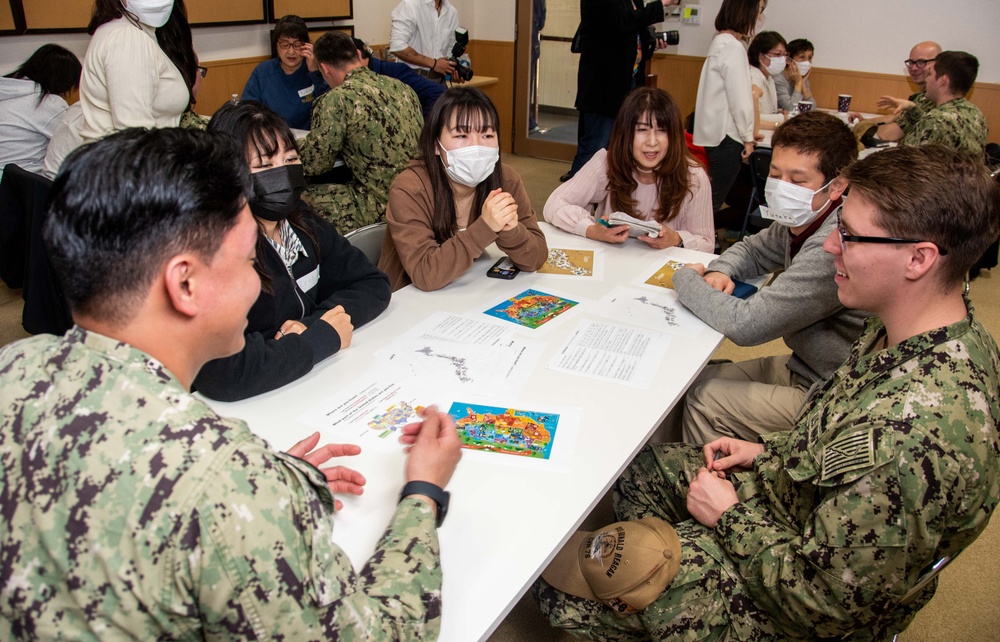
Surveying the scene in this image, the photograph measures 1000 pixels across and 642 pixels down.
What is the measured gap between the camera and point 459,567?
105 cm

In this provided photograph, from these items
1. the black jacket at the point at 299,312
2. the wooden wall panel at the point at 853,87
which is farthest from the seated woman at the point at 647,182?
the wooden wall panel at the point at 853,87

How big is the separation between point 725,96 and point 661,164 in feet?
5.81

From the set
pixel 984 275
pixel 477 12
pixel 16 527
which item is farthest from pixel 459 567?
pixel 477 12

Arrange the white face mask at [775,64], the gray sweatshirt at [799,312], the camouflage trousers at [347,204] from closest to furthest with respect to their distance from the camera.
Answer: the gray sweatshirt at [799,312] → the camouflage trousers at [347,204] → the white face mask at [775,64]

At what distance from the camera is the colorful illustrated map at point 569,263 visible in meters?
2.26

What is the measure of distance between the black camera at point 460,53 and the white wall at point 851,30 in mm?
848

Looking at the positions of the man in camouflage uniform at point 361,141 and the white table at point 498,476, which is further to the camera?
the man in camouflage uniform at point 361,141

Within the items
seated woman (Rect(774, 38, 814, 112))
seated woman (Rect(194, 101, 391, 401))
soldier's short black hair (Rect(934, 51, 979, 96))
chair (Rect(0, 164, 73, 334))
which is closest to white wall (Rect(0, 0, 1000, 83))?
seated woman (Rect(774, 38, 814, 112))

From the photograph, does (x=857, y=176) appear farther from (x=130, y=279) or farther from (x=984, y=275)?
(x=984, y=275)

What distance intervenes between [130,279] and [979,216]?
1.35 metres

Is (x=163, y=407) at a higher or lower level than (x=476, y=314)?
higher

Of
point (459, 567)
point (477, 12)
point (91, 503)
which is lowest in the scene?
point (459, 567)

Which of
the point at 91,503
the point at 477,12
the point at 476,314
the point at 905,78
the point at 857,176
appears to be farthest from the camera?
the point at 477,12

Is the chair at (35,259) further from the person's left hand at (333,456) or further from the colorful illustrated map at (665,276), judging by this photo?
the colorful illustrated map at (665,276)
